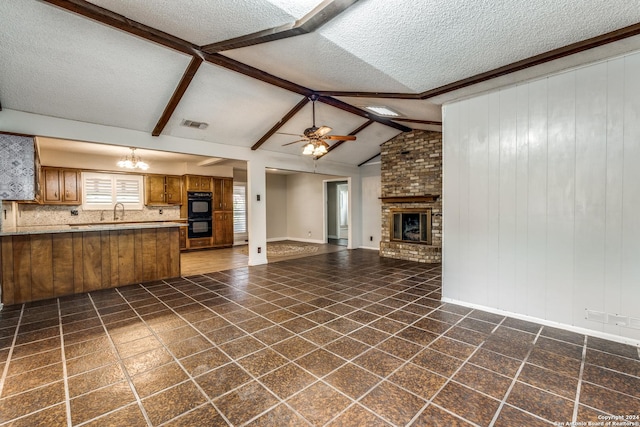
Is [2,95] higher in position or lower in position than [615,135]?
higher

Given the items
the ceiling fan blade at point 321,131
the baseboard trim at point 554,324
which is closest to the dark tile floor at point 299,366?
the baseboard trim at point 554,324

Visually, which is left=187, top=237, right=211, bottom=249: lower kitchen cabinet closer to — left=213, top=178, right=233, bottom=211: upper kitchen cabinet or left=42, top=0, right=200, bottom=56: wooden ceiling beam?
left=213, top=178, right=233, bottom=211: upper kitchen cabinet

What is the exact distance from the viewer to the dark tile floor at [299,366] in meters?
1.72

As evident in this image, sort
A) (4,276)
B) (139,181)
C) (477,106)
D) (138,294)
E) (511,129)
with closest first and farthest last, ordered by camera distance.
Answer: (511,129) < (477,106) < (4,276) < (138,294) < (139,181)

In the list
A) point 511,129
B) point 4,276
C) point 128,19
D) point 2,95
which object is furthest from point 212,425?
point 2,95

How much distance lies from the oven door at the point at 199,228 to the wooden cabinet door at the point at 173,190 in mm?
719

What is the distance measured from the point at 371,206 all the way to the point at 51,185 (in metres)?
7.87

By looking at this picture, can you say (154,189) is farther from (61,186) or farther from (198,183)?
(61,186)

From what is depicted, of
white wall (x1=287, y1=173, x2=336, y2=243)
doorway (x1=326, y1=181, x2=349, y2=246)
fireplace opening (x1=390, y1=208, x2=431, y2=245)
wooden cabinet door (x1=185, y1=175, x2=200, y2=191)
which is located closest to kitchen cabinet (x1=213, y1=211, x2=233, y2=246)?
wooden cabinet door (x1=185, y1=175, x2=200, y2=191)

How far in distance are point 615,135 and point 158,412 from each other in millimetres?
4199

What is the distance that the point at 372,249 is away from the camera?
8297 mm

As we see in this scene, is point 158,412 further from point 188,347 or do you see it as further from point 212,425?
point 188,347

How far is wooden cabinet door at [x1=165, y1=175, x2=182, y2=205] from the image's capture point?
27.1 feet

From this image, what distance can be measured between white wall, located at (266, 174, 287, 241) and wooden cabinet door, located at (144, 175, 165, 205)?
11.2 ft
